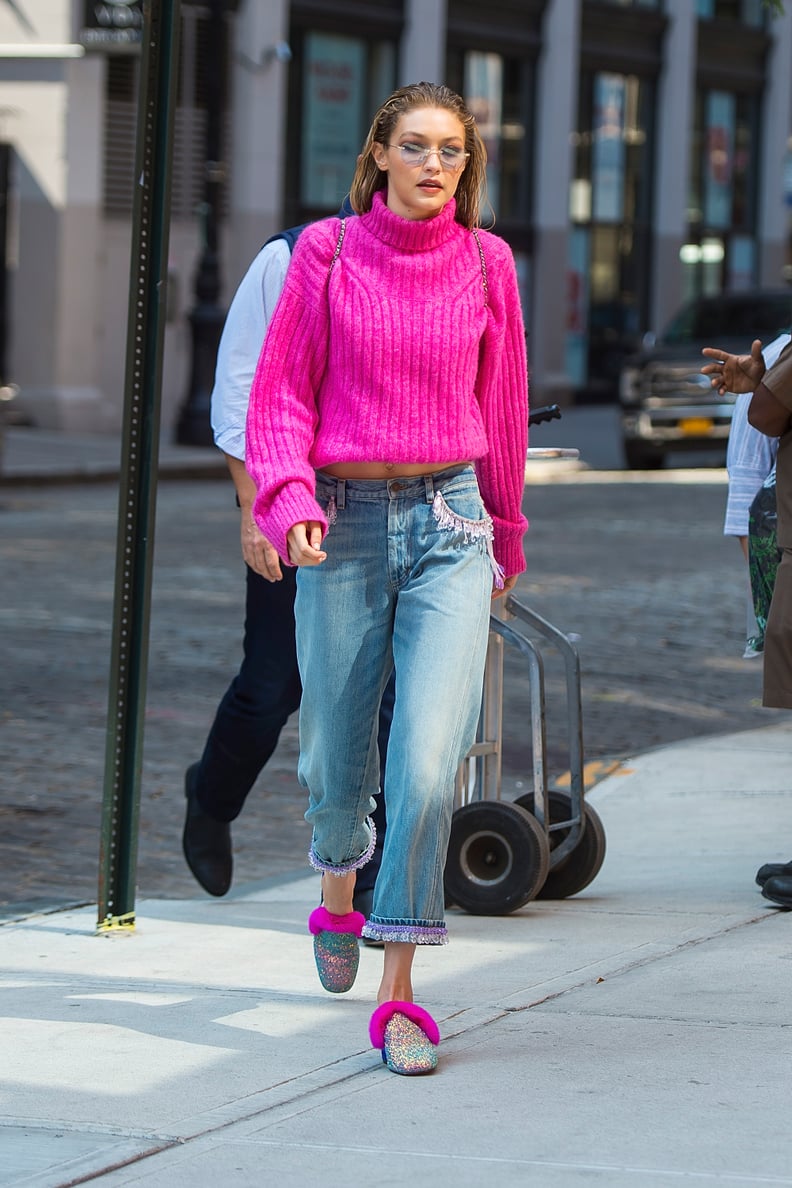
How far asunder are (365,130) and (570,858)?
1050 inches

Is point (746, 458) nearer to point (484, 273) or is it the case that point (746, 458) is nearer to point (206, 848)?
point (484, 273)

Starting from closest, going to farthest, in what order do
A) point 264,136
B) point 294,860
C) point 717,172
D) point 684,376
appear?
1. point 294,860
2. point 684,376
3. point 264,136
4. point 717,172

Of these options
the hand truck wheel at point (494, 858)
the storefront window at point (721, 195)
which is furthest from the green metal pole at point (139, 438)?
the storefront window at point (721, 195)

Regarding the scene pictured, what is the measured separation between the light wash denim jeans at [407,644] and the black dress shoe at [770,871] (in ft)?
5.45

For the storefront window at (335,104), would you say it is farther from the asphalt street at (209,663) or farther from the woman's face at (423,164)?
the woman's face at (423,164)

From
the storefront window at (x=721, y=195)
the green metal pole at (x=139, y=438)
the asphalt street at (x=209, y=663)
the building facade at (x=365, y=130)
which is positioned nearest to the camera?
the green metal pole at (x=139, y=438)

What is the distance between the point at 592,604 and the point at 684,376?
34.3 feet

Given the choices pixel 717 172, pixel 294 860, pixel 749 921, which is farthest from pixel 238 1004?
pixel 717 172

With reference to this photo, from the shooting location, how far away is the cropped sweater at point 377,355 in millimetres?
4223

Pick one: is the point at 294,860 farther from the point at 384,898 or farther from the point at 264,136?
the point at 264,136

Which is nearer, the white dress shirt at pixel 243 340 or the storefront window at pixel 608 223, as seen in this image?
the white dress shirt at pixel 243 340

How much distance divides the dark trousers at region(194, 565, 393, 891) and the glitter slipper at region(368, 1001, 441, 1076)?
123 cm

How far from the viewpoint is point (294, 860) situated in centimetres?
700

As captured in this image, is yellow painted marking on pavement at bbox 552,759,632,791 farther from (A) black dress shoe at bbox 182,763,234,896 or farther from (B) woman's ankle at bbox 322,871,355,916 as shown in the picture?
(B) woman's ankle at bbox 322,871,355,916
